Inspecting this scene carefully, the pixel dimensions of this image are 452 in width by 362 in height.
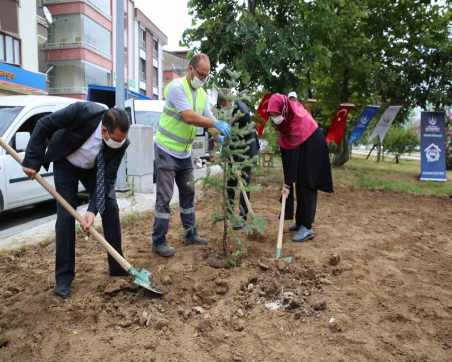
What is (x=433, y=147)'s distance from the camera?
11.9 meters

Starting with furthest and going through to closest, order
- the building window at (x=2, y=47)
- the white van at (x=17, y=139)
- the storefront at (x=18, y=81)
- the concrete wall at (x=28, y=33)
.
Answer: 1. the concrete wall at (x=28, y=33)
2. the building window at (x=2, y=47)
3. the storefront at (x=18, y=81)
4. the white van at (x=17, y=139)

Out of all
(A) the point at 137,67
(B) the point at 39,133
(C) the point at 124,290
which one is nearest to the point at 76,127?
(B) the point at 39,133

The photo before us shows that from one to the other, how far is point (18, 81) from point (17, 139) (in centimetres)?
1247

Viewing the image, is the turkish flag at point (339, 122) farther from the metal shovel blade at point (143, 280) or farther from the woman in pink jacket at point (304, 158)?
the metal shovel blade at point (143, 280)

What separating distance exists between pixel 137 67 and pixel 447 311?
35459 millimetres

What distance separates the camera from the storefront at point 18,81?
14.8 m

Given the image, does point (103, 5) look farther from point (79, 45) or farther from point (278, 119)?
point (278, 119)

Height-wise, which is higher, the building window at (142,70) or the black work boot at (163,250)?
the building window at (142,70)

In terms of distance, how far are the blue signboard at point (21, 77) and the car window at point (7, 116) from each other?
1090 cm

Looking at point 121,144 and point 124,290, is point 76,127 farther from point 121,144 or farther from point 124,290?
point 124,290

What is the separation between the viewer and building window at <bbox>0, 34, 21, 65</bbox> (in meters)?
17.6

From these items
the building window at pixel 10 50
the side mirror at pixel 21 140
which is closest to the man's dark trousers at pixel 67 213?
the side mirror at pixel 21 140

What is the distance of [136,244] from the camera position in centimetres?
427

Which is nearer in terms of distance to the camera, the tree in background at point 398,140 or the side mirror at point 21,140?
the side mirror at point 21,140
